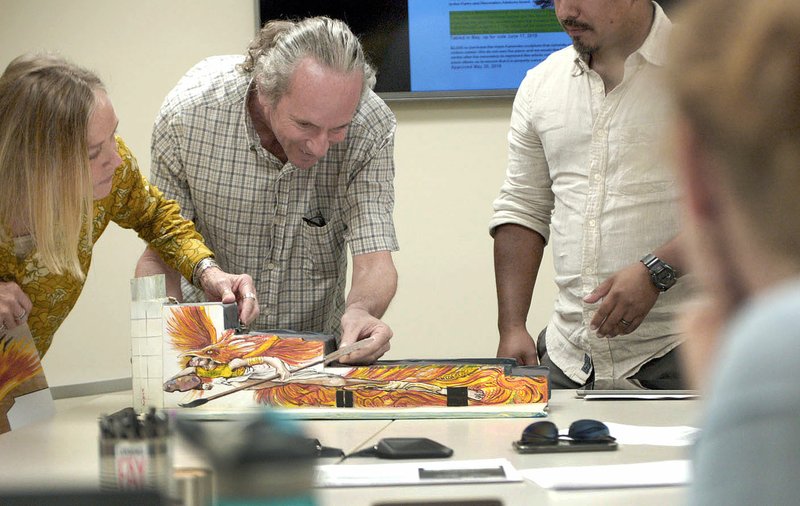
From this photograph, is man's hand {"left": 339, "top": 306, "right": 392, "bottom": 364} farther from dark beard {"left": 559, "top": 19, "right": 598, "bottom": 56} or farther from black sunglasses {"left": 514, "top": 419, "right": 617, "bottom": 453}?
dark beard {"left": 559, "top": 19, "right": 598, "bottom": 56}

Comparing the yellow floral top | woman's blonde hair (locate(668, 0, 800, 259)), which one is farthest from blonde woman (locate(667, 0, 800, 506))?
the yellow floral top

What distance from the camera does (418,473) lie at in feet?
4.75

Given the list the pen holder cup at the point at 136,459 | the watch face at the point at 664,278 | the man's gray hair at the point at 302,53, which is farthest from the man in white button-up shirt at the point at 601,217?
the pen holder cup at the point at 136,459

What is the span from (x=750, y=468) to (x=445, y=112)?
341 centimetres

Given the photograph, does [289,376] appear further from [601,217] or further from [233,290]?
[601,217]

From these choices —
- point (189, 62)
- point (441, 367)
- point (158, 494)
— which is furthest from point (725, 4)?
point (189, 62)

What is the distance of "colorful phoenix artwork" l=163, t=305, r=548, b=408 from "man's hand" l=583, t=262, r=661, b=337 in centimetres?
44

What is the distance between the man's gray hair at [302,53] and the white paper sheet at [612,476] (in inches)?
52.3

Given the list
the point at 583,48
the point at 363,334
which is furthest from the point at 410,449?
the point at 583,48

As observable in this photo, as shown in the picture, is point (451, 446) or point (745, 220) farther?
point (451, 446)

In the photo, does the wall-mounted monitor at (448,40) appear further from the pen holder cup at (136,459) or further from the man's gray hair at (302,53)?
the pen holder cup at (136,459)

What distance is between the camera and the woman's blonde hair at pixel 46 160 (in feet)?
6.86

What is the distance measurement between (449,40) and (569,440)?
243 centimetres

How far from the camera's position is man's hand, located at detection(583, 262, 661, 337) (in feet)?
7.73
